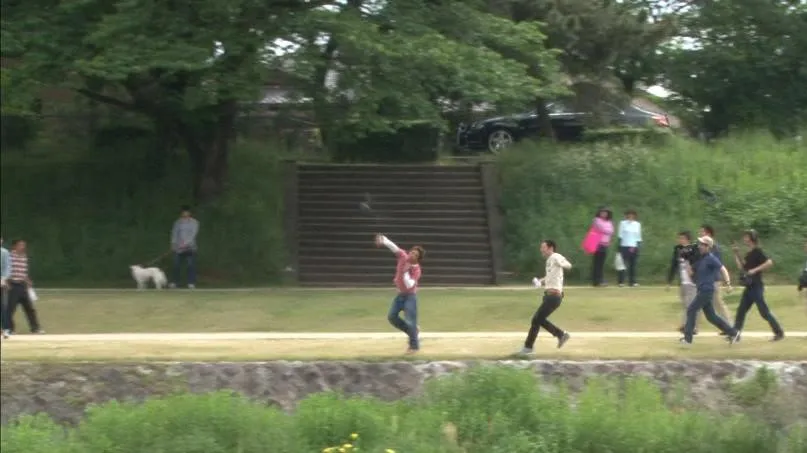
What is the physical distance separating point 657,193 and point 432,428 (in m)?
15.5

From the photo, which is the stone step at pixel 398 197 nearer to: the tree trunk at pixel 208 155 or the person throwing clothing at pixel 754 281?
the tree trunk at pixel 208 155

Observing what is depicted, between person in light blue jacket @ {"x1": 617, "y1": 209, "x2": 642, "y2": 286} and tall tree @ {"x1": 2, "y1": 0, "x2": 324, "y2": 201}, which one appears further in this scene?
person in light blue jacket @ {"x1": 617, "y1": 209, "x2": 642, "y2": 286}

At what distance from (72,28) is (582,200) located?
11.6 m

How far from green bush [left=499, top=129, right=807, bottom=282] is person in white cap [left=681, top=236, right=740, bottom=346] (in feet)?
30.1

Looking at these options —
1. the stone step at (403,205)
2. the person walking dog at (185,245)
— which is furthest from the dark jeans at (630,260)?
the person walking dog at (185,245)

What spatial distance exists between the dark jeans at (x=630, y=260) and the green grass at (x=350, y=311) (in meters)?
0.75

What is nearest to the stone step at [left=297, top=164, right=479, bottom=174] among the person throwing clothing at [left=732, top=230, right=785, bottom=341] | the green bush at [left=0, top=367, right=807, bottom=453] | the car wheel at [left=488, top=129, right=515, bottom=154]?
the car wheel at [left=488, top=129, right=515, bottom=154]

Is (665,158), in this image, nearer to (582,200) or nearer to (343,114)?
(582,200)

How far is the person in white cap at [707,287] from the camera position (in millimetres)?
15531

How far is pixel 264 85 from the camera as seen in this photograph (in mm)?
23297

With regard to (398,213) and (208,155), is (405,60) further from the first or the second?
(208,155)

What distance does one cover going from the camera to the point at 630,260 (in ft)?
78.6

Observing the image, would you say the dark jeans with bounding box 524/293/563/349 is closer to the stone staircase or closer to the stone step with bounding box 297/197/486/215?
the stone staircase

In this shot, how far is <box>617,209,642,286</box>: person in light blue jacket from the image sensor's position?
78.0 ft
